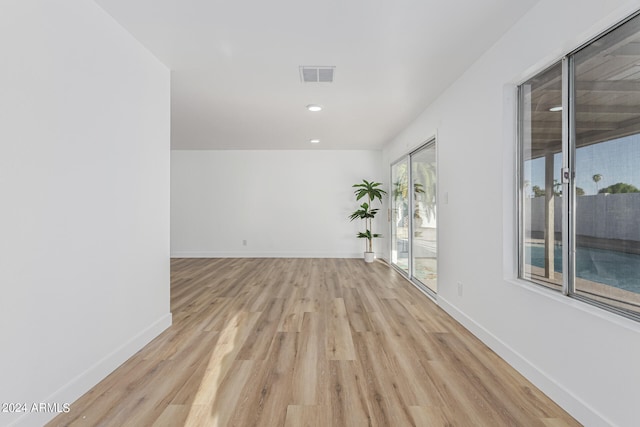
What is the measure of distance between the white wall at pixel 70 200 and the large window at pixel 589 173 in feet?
9.51

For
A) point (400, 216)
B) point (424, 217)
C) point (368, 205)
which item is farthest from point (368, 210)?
point (424, 217)

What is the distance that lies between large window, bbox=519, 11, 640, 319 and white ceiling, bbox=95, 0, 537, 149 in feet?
2.12

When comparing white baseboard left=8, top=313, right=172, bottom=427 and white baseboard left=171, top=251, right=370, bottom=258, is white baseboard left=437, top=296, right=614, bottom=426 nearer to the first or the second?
white baseboard left=8, top=313, right=172, bottom=427

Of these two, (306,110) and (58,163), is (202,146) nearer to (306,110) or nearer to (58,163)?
(306,110)

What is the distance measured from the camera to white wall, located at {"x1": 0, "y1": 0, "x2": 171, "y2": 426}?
1464 mm

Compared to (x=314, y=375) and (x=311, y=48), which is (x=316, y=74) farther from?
(x=314, y=375)

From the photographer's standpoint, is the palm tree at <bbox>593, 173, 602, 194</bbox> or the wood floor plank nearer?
the palm tree at <bbox>593, 173, 602, 194</bbox>

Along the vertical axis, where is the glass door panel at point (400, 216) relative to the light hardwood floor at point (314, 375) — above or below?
above

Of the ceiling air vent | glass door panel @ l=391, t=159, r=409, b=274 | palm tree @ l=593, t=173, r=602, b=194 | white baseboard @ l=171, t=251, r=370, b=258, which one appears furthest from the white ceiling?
white baseboard @ l=171, t=251, r=370, b=258

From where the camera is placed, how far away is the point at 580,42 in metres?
1.75

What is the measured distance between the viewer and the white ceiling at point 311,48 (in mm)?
2098

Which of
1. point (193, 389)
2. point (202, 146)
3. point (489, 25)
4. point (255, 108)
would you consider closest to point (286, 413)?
point (193, 389)

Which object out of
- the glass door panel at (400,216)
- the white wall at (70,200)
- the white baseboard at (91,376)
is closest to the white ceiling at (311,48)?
the white wall at (70,200)

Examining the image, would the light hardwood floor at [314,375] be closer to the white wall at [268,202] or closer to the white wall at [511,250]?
the white wall at [511,250]
